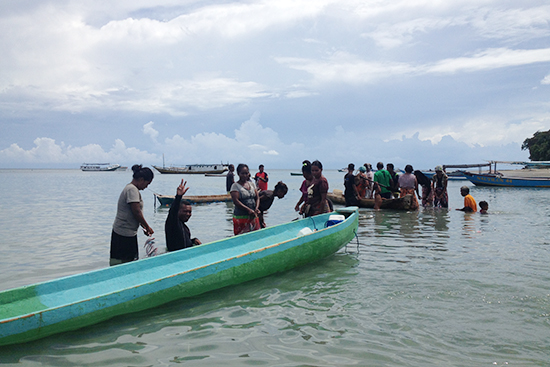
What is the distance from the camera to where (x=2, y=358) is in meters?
4.14

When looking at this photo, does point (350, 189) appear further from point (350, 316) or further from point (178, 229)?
point (350, 316)

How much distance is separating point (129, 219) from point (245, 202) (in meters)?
2.44

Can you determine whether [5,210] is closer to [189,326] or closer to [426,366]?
[189,326]

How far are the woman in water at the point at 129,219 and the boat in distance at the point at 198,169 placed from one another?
97.0 metres

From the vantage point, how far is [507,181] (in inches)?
1464

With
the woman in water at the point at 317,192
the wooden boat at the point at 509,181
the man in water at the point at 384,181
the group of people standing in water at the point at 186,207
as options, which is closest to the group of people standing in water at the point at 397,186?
the man in water at the point at 384,181

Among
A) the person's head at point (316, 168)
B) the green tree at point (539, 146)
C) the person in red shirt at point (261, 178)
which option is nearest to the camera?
the person's head at point (316, 168)

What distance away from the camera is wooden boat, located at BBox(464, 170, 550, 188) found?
35594mm

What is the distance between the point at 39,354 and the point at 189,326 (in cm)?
161

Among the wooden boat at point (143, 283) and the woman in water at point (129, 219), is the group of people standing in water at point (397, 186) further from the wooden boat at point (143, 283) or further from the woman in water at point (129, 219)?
the woman in water at point (129, 219)

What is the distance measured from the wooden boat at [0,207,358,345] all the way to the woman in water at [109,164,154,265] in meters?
0.39

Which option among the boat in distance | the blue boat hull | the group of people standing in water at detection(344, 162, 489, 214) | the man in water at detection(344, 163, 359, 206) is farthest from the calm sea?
the boat in distance

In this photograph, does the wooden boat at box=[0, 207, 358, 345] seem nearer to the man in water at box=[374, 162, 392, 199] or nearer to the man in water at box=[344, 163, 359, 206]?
the man in water at box=[344, 163, 359, 206]

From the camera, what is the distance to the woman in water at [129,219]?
593cm
